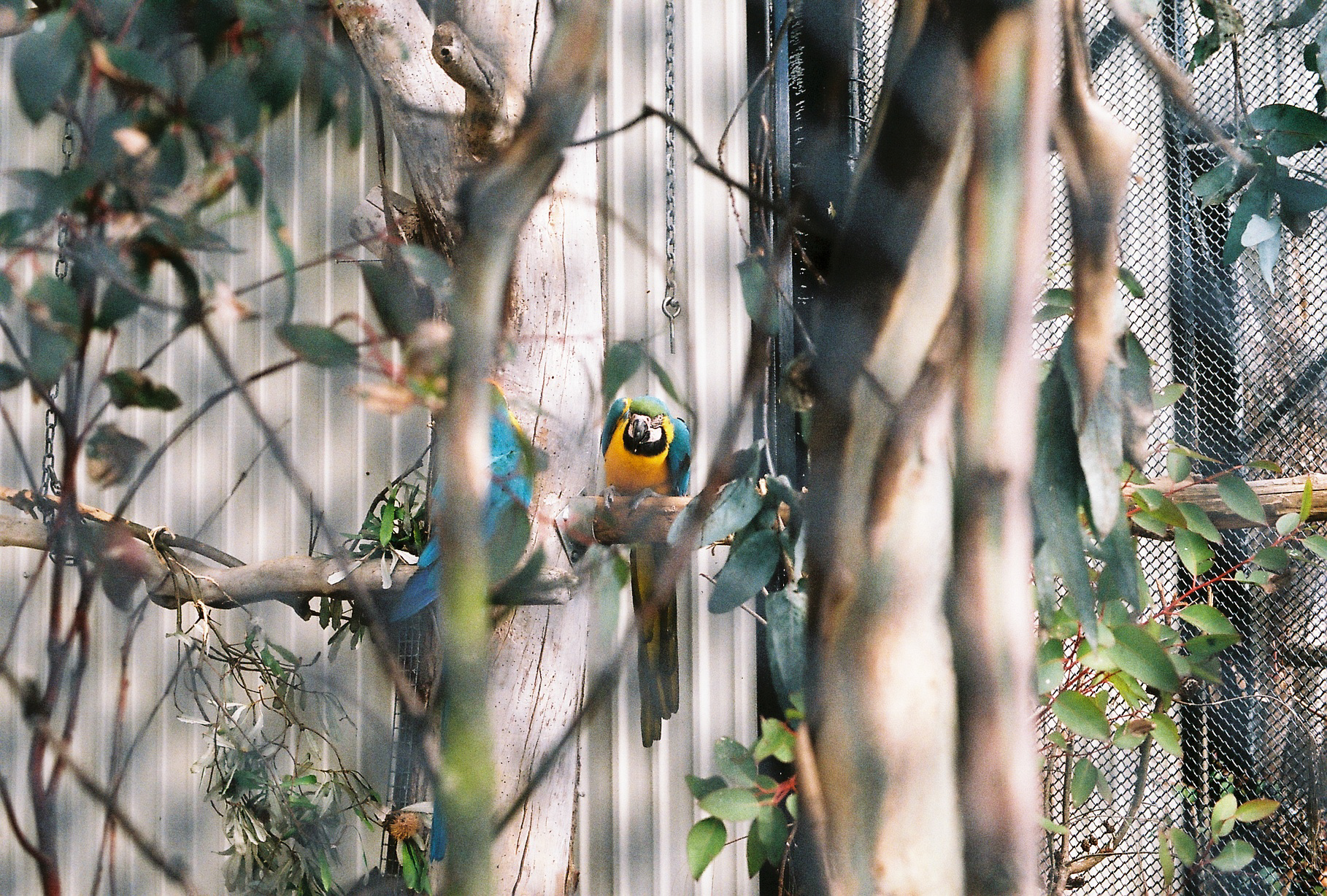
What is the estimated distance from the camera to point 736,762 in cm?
100

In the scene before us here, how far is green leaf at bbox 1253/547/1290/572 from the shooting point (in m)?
1.08

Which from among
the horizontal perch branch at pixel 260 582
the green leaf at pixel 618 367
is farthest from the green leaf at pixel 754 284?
the horizontal perch branch at pixel 260 582

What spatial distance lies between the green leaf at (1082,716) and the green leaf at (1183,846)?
278 mm

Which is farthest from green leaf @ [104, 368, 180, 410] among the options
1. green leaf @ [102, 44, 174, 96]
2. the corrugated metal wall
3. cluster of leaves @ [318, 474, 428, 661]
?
the corrugated metal wall

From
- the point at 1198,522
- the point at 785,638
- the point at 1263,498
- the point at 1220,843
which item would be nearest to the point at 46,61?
the point at 785,638

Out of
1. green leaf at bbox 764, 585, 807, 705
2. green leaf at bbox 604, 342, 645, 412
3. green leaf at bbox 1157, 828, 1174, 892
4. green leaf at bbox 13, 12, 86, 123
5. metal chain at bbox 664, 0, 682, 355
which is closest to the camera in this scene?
green leaf at bbox 13, 12, 86, 123

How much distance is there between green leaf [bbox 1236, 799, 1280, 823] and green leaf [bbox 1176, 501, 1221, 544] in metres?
0.30

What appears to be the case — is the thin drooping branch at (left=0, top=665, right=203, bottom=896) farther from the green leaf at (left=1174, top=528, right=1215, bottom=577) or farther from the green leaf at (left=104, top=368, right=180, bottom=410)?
the green leaf at (left=1174, top=528, right=1215, bottom=577)

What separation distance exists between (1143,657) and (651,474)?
48.1 inches

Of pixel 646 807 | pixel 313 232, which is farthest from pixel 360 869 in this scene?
pixel 313 232

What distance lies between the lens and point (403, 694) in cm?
27

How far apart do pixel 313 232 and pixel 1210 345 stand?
186cm

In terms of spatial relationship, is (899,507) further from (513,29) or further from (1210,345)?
(1210,345)

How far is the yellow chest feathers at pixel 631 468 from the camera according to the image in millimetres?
1962
